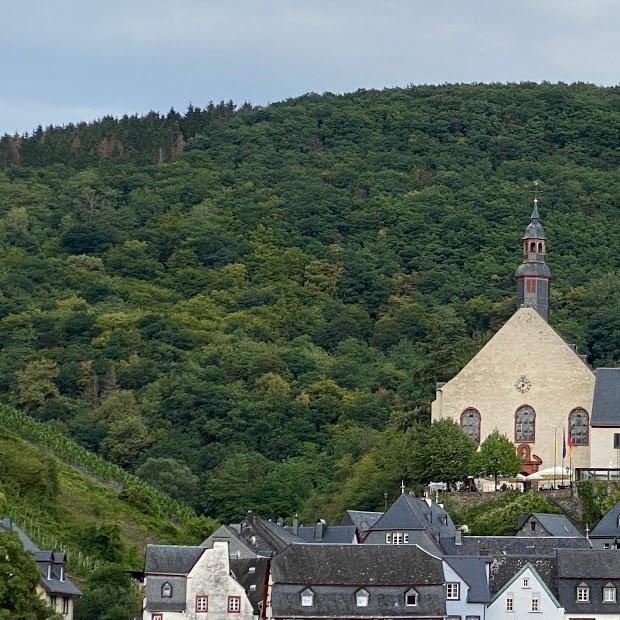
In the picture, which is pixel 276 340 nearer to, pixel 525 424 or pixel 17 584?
pixel 525 424

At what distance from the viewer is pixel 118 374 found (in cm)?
16262

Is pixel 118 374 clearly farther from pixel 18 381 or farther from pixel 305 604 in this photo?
pixel 305 604

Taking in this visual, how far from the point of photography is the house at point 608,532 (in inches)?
3765

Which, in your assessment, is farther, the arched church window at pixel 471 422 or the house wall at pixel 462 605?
the arched church window at pixel 471 422

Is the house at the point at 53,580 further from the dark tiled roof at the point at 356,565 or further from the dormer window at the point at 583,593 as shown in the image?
the dormer window at the point at 583,593

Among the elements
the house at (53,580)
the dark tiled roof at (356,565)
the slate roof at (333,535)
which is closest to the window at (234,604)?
the dark tiled roof at (356,565)

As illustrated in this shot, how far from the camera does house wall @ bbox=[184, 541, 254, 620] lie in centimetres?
8575

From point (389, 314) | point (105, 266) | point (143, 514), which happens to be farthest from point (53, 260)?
point (143, 514)

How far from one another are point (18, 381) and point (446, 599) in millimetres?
79492

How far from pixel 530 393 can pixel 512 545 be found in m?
21.1

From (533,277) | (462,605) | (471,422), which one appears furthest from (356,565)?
(533,277)

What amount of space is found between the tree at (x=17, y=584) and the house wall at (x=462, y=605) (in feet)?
48.7

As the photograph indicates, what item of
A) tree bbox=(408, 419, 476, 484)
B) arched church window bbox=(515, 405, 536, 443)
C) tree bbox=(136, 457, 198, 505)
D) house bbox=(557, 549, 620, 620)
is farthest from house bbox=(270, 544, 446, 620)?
tree bbox=(136, 457, 198, 505)

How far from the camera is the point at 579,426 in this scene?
369 ft
